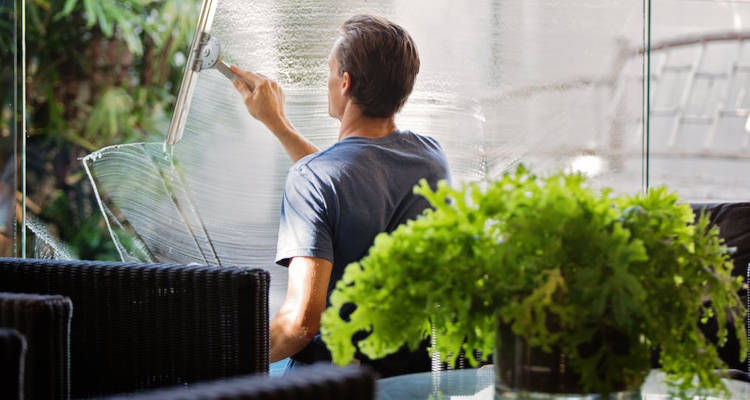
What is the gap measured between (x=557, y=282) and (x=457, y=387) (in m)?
0.42

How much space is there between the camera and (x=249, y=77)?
2.45 meters

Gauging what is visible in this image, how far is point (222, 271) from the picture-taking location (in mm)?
1618

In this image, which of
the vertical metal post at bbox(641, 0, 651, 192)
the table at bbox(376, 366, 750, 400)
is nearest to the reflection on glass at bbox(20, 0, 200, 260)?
the vertical metal post at bbox(641, 0, 651, 192)

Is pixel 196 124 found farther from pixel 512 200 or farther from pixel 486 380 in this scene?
pixel 512 200

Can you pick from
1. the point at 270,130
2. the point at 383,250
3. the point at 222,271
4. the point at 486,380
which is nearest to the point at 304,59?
the point at 270,130

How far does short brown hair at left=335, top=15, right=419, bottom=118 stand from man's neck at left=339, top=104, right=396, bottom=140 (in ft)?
0.04

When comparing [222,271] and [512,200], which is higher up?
[512,200]

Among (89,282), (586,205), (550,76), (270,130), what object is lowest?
(89,282)

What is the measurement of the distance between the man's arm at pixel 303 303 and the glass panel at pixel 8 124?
3.79 feet

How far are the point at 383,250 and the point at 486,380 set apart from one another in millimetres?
448

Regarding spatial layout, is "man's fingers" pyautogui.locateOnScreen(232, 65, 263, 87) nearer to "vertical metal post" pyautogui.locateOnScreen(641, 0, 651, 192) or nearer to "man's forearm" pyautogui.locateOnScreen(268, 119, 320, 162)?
"man's forearm" pyautogui.locateOnScreen(268, 119, 320, 162)

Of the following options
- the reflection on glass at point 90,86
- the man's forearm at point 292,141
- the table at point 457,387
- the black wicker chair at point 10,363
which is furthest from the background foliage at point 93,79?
the black wicker chair at point 10,363

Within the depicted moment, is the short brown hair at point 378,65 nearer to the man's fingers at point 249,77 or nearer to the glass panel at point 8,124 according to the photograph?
the man's fingers at point 249,77

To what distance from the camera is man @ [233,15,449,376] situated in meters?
1.73
